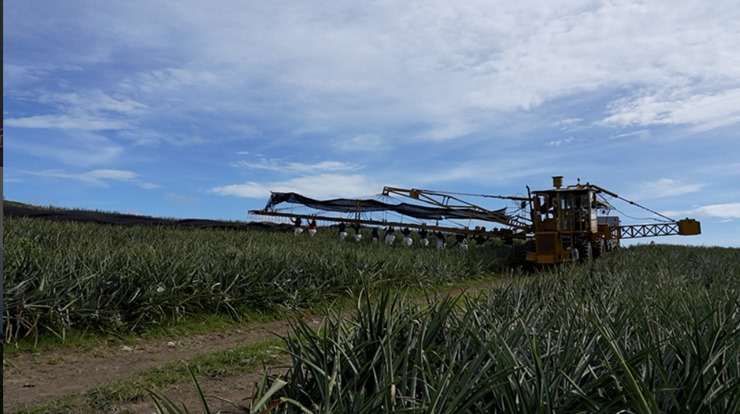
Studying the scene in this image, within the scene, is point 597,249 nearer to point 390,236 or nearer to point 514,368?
point 390,236

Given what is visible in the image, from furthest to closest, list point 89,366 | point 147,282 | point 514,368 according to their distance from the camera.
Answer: point 147,282, point 89,366, point 514,368

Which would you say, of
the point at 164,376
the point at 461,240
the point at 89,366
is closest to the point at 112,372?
the point at 89,366

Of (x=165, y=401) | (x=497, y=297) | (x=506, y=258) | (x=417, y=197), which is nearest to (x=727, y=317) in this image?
(x=497, y=297)

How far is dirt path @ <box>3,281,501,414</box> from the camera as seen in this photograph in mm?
4289

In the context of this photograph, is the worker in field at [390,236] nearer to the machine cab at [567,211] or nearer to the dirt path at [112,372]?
the machine cab at [567,211]

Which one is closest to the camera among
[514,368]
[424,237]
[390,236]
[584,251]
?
[514,368]

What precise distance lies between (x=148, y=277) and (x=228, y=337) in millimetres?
1309

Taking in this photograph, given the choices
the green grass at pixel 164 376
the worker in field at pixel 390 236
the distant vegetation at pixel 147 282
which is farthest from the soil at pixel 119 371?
the worker in field at pixel 390 236

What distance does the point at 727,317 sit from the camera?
3236 mm

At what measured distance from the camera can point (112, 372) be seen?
5227 mm

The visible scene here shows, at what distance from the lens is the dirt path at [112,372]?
4289 mm

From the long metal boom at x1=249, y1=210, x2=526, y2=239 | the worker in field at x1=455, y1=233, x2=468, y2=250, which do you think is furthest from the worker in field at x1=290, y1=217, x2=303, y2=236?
the worker in field at x1=455, y1=233, x2=468, y2=250

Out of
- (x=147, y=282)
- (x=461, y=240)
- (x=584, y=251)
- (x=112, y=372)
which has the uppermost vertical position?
(x=461, y=240)

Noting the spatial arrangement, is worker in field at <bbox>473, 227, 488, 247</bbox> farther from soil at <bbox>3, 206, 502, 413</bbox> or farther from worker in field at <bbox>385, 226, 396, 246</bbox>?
soil at <bbox>3, 206, 502, 413</bbox>
